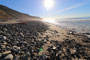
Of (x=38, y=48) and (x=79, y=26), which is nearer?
(x=38, y=48)

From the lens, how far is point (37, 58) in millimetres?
3705

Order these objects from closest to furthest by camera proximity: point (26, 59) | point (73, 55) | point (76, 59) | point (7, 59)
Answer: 1. point (7, 59)
2. point (26, 59)
3. point (76, 59)
4. point (73, 55)

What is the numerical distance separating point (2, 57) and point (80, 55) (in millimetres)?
4794

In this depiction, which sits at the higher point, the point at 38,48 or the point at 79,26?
the point at 38,48

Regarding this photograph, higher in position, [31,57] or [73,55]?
[31,57]

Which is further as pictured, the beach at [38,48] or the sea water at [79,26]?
the sea water at [79,26]

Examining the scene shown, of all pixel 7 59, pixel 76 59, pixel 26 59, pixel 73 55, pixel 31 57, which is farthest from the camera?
pixel 73 55

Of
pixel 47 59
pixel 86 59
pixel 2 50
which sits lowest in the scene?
pixel 86 59

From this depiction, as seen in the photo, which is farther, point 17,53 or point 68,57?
point 68,57

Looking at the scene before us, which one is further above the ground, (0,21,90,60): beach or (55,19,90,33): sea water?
(0,21,90,60): beach

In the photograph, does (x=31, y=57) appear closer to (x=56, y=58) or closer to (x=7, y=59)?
(x=7, y=59)

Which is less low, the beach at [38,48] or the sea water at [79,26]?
the beach at [38,48]

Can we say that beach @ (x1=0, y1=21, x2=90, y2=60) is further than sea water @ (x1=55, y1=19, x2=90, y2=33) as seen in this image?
No

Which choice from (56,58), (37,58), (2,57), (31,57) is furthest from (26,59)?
(56,58)
